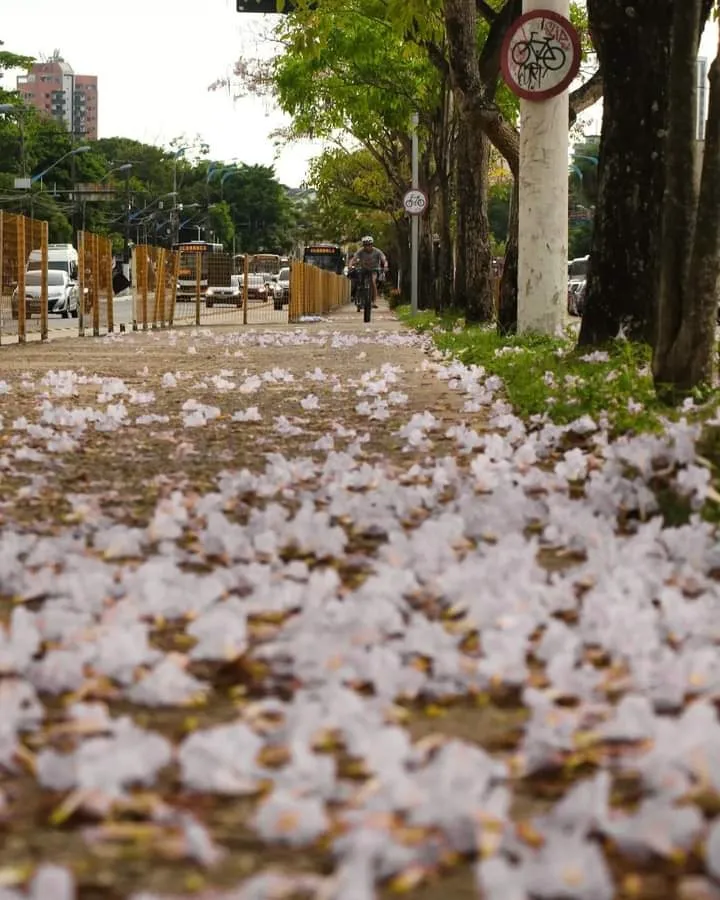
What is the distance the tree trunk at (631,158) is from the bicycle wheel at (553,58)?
2320 millimetres

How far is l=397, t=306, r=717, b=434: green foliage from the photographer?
25.0 ft

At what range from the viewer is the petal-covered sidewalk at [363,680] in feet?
7.57

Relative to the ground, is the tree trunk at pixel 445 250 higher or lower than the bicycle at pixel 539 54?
lower

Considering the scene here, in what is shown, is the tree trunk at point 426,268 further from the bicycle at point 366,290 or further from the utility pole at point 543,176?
the utility pole at point 543,176

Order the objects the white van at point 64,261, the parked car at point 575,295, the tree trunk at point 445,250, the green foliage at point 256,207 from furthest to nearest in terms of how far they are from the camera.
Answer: the green foliage at point 256,207 → the white van at point 64,261 → the parked car at point 575,295 → the tree trunk at point 445,250

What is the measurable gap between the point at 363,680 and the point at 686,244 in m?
5.18

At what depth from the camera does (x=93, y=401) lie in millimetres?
10602

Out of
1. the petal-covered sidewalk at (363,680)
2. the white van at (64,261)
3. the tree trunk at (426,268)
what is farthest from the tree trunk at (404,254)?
the petal-covered sidewalk at (363,680)

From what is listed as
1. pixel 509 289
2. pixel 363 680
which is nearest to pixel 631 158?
pixel 509 289

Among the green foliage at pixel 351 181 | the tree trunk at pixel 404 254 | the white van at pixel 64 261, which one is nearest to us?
the white van at pixel 64 261

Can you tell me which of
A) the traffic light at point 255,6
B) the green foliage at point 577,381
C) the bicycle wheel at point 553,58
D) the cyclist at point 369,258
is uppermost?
the traffic light at point 255,6

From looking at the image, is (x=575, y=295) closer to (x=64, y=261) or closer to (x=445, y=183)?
(x=445, y=183)

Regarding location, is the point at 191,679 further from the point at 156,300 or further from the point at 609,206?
the point at 156,300

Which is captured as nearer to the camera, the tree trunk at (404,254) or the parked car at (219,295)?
the parked car at (219,295)
